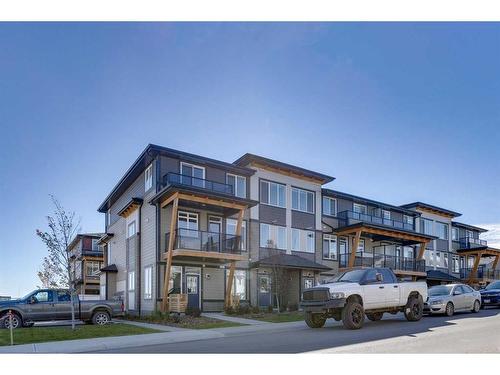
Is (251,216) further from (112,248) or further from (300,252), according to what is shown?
(112,248)

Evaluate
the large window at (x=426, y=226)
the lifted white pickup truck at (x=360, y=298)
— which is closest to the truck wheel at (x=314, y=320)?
the lifted white pickup truck at (x=360, y=298)

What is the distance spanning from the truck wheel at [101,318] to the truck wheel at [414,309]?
489 inches

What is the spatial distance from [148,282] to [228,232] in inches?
204

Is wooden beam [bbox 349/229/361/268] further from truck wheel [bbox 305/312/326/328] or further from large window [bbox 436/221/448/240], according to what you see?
truck wheel [bbox 305/312/326/328]

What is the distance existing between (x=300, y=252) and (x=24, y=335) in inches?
757

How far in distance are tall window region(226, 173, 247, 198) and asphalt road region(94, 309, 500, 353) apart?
14.1m

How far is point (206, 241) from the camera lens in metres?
25.4

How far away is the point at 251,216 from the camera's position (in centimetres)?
2927

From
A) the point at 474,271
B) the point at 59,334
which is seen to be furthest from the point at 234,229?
the point at 474,271

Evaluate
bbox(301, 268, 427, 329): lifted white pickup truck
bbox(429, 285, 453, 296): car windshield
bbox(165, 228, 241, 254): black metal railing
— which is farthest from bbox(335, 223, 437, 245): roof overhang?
bbox(301, 268, 427, 329): lifted white pickup truck

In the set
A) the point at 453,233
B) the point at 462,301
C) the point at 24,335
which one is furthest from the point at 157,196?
the point at 453,233

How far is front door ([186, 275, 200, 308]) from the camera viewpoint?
25.7 metres

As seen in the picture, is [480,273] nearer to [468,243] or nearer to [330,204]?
[468,243]

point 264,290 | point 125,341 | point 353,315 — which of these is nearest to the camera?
point 125,341
